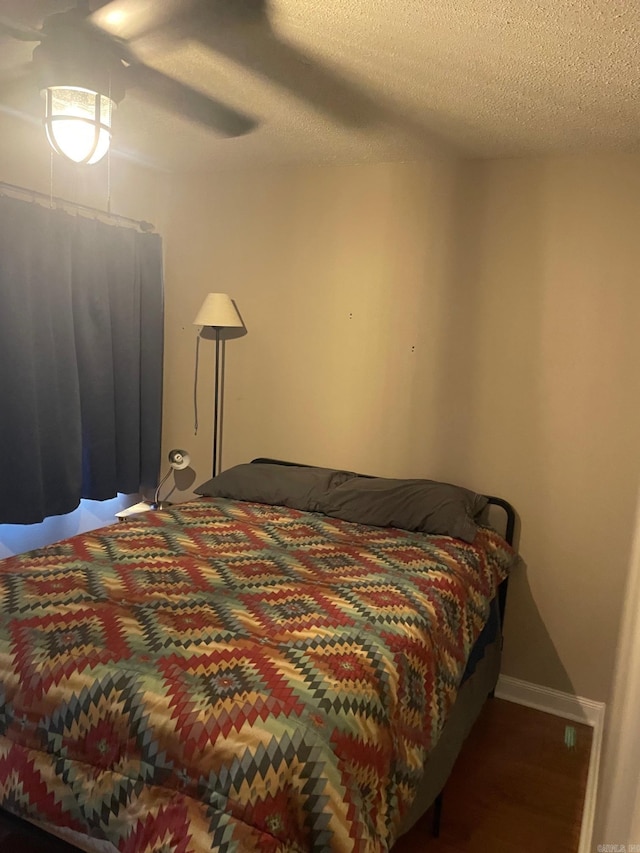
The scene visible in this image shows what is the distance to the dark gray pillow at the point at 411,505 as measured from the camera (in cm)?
259

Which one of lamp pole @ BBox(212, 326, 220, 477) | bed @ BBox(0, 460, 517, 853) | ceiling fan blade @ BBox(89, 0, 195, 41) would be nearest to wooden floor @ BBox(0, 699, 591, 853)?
bed @ BBox(0, 460, 517, 853)

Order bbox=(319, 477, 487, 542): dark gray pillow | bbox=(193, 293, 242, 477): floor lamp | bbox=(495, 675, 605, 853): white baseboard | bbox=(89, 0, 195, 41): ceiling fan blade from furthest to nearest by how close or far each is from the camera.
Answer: bbox=(193, 293, 242, 477): floor lamp < bbox=(495, 675, 605, 853): white baseboard < bbox=(319, 477, 487, 542): dark gray pillow < bbox=(89, 0, 195, 41): ceiling fan blade

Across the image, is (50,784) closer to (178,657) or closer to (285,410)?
(178,657)

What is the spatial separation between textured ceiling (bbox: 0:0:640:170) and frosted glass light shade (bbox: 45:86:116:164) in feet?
1.05

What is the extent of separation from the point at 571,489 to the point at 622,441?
29cm

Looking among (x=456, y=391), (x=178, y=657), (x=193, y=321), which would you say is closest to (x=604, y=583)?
(x=456, y=391)

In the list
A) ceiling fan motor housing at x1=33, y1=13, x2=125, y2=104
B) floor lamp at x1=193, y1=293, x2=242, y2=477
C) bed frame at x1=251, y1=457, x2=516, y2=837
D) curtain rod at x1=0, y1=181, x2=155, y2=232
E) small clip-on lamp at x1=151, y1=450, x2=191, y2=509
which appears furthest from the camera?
small clip-on lamp at x1=151, y1=450, x2=191, y2=509

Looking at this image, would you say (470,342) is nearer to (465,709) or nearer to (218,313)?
(218,313)

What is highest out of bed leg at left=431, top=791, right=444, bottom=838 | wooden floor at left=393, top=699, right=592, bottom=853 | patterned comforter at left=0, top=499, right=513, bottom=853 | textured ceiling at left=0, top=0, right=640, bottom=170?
textured ceiling at left=0, top=0, right=640, bottom=170

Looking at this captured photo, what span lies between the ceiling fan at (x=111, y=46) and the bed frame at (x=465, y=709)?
6.27 ft

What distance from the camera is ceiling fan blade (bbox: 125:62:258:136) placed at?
6.94 ft

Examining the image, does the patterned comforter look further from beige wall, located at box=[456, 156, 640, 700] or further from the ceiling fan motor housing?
the ceiling fan motor housing

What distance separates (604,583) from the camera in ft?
8.98

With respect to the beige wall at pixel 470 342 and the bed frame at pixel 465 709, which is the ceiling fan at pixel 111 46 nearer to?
the beige wall at pixel 470 342
